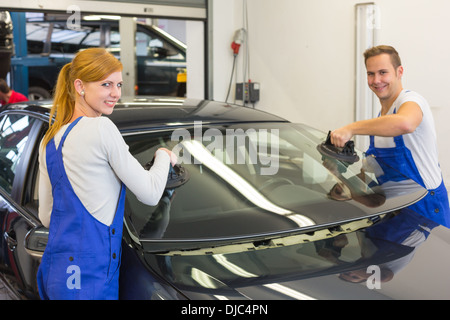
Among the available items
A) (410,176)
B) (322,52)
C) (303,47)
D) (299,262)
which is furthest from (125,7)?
(299,262)

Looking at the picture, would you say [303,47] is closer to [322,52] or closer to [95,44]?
[322,52]

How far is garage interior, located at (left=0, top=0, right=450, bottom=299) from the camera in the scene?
12.7 ft

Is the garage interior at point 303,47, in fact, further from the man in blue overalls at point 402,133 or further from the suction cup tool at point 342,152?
the suction cup tool at point 342,152

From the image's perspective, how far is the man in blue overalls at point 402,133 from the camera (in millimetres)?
2176

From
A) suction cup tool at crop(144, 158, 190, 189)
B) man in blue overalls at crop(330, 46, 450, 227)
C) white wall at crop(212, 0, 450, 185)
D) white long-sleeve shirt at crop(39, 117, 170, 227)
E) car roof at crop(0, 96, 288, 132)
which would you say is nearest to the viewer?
white long-sleeve shirt at crop(39, 117, 170, 227)

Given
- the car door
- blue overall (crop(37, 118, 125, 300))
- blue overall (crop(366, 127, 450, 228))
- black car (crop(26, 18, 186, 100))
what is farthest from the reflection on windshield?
black car (crop(26, 18, 186, 100))

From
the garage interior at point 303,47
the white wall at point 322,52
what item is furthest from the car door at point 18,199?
the white wall at point 322,52

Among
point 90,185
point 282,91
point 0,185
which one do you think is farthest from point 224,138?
point 282,91

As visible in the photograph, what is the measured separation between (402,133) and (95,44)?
7167mm

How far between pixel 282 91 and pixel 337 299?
400 cm

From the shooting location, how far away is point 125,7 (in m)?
5.00

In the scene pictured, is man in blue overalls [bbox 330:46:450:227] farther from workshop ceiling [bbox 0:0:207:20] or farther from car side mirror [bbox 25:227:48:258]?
workshop ceiling [bbox 0:0:207:20]

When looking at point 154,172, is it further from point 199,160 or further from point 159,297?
point 199,160

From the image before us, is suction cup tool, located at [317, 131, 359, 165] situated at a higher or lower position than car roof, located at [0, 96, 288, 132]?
lower
